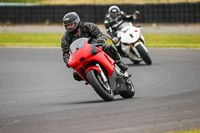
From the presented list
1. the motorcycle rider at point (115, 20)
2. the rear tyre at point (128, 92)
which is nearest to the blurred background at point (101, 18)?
the motorcycle rider at point (115, 20)

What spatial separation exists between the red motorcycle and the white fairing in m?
6.39

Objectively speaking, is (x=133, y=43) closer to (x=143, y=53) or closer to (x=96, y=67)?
(x=143, y=53)

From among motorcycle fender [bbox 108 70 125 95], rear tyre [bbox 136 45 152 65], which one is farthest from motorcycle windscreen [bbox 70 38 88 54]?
rear tyre [bbox 136 45 152 65]

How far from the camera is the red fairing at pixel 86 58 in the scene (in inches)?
301

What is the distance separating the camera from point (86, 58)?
25.1 ft

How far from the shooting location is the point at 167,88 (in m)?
→ 9.80

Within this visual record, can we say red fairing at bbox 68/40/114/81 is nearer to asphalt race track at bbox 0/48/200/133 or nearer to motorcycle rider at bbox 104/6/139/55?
asphalt race track at bbox 0/48/200/133

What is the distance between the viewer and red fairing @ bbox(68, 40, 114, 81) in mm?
7649

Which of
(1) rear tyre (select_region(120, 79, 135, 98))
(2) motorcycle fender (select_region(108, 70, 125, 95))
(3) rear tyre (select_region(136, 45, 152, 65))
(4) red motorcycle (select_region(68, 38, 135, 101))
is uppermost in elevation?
(4) red motorcycle (select_region(68, 38, 135, 101))

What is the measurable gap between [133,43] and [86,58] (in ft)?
23.1

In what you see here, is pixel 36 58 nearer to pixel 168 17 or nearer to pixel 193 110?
pixel 193 110

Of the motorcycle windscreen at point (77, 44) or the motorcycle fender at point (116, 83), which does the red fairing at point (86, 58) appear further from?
the motorcycle fender at point (116, 83)

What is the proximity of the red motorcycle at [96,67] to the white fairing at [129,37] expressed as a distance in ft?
21.0

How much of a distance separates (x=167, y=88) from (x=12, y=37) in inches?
721
